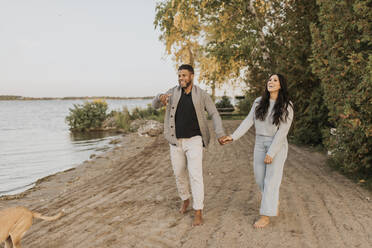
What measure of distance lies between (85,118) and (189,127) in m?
20.0

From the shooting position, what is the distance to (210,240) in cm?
388

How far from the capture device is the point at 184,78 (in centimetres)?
431

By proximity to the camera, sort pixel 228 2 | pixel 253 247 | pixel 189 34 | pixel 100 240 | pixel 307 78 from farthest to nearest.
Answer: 1. pixel 189 34
2. pixel 228 2
3. pixel 307 78
4. pixel 100 240
5. pixel 253 247

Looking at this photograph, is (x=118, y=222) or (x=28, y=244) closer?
(x=28, y=244)

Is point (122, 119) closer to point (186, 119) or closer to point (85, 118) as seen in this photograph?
point (85, 118)

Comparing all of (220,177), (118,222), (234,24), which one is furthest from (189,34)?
(118,222)

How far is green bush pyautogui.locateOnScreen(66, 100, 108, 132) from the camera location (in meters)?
22.6

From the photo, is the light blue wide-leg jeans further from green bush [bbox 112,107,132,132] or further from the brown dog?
green bush [bbox 112,107,132,132]

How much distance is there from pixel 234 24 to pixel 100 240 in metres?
10.9

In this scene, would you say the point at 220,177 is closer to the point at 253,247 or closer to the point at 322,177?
the point at 322,177

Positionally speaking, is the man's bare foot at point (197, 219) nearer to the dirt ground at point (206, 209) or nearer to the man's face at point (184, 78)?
the dirt ground at point (206, 209)

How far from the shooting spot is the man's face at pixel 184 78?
170 inches

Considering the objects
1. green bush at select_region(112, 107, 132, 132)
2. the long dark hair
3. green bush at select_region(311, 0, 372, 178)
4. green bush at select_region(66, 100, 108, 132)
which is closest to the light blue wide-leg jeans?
the long dark hair

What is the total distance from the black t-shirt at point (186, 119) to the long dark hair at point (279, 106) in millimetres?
902
